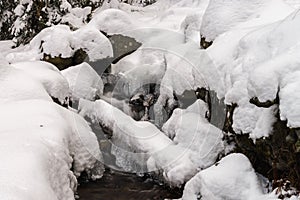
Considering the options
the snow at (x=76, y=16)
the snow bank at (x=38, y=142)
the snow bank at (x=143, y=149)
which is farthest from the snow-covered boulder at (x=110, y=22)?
the snow bank at (x=143, y=149)

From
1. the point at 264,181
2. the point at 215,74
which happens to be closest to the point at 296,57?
the point at 264,181

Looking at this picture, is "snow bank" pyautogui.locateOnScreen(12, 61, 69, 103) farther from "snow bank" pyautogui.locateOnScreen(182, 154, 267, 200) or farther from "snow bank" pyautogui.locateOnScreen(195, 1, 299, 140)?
"snow bank" pyautogui.locateOnScreen(182, 154, 267, 200)

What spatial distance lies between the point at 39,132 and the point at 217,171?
2732 millimetres

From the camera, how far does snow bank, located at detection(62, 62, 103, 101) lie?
11.7m

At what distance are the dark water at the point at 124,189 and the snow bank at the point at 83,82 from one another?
404 centimetres

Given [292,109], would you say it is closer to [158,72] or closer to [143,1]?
[158,72]

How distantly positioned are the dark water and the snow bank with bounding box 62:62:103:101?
404 centimetres

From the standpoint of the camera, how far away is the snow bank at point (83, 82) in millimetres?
11703

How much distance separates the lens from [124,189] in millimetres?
7605

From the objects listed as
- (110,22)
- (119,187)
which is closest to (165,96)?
(119,187)

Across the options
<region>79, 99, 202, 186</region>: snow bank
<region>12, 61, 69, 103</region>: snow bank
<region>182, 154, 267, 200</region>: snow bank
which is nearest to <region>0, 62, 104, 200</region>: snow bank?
<region>12, 61, 69, 103</region>: snow bank

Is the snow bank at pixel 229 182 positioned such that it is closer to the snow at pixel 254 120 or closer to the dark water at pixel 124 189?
the snow at pixel 254 120

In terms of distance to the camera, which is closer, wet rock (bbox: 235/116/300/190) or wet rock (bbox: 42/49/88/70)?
wet rock (bbox: 235/116/300/190)

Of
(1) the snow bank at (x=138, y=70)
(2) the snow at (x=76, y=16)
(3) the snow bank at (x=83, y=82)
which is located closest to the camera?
(3) the snow bank at (x=83, y=82)
